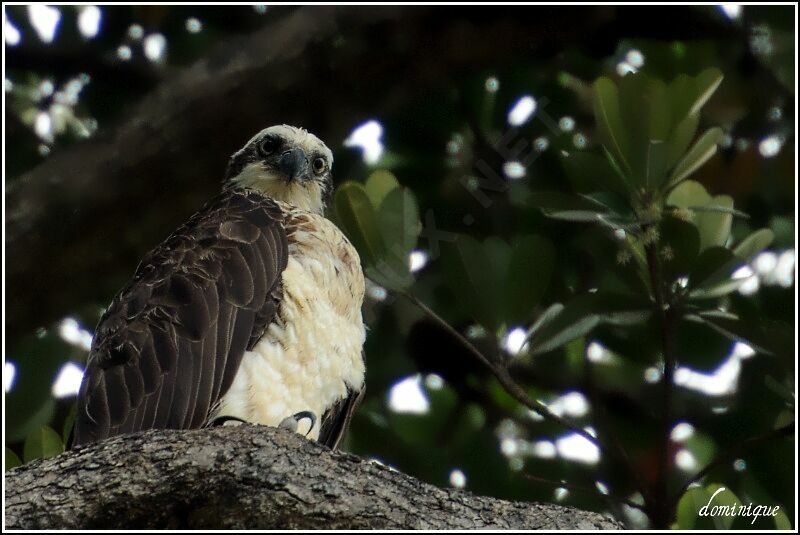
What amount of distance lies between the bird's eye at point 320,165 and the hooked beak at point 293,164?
14 cm

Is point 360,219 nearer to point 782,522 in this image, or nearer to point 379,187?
point 379,187

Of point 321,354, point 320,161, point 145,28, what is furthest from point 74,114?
point 321,354

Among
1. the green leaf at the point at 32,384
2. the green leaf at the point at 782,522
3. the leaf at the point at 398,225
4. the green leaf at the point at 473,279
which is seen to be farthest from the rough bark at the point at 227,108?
the green leaf at the point at 782,522

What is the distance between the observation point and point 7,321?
4922 millimetres

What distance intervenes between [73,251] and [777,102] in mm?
3621

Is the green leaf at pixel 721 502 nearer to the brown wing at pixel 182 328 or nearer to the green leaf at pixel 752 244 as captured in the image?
the green leaf at pixel 752 244

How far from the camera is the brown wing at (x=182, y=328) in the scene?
3658 mm

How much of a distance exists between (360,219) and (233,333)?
2.41 ft

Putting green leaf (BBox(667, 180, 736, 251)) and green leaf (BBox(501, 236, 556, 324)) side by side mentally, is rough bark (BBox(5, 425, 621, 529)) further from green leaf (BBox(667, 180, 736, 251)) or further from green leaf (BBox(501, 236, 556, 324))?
green leaf (BBox(667, 180, 736, 251))

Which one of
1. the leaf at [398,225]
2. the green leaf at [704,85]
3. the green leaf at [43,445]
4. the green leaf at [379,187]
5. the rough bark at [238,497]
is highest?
the green leaf at [704,85]

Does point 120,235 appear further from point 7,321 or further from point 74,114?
point 74,114

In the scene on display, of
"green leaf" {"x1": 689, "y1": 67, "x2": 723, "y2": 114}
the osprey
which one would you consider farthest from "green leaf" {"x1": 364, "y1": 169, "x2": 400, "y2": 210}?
"green leaf" {"x1": 689, "y1": 67, "x2": 723, "y2": 114}

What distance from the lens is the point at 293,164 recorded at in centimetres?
487

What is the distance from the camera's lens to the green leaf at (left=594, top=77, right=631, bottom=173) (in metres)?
3.92
